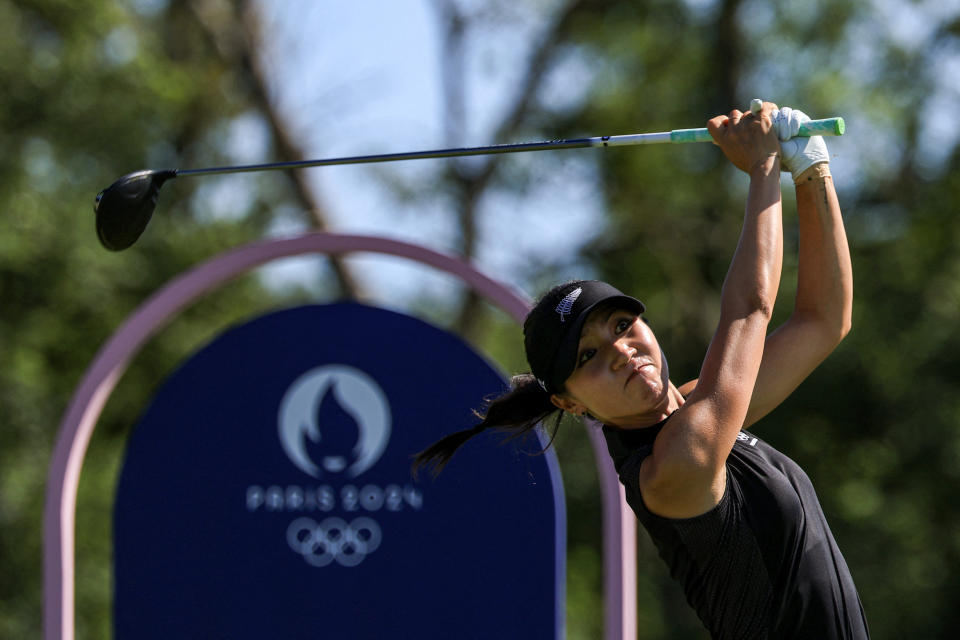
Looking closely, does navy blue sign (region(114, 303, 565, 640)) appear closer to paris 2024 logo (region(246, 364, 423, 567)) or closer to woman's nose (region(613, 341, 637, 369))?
paris 2024 logo (region(246, 364, 423, 567))

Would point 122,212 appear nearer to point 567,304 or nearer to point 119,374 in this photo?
point 119,374

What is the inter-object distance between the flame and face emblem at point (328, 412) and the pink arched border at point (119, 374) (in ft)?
1.47

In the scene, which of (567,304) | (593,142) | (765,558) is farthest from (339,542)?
(765,558)

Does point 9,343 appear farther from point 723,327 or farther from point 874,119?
point 723,327

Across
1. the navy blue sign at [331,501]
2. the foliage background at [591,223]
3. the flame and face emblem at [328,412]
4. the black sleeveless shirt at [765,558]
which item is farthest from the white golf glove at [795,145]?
the foliage background at [591,223]

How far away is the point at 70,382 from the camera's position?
12.3 meters

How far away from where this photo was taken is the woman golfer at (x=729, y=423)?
2.35 meters

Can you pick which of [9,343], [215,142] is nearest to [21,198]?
[9,343]

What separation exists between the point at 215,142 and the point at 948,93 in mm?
7512

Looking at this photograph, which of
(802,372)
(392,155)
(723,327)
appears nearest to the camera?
(723,327)

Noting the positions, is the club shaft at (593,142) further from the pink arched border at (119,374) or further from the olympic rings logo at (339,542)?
the olympic rings logo at (339,542)

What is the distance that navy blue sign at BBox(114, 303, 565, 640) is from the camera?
433cm

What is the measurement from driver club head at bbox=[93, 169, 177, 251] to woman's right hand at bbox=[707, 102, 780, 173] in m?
1.75

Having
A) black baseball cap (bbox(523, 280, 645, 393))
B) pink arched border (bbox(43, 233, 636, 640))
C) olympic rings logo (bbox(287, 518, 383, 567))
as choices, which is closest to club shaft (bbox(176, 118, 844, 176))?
black baseball cap (bbox(523, 280, 645, 393))
